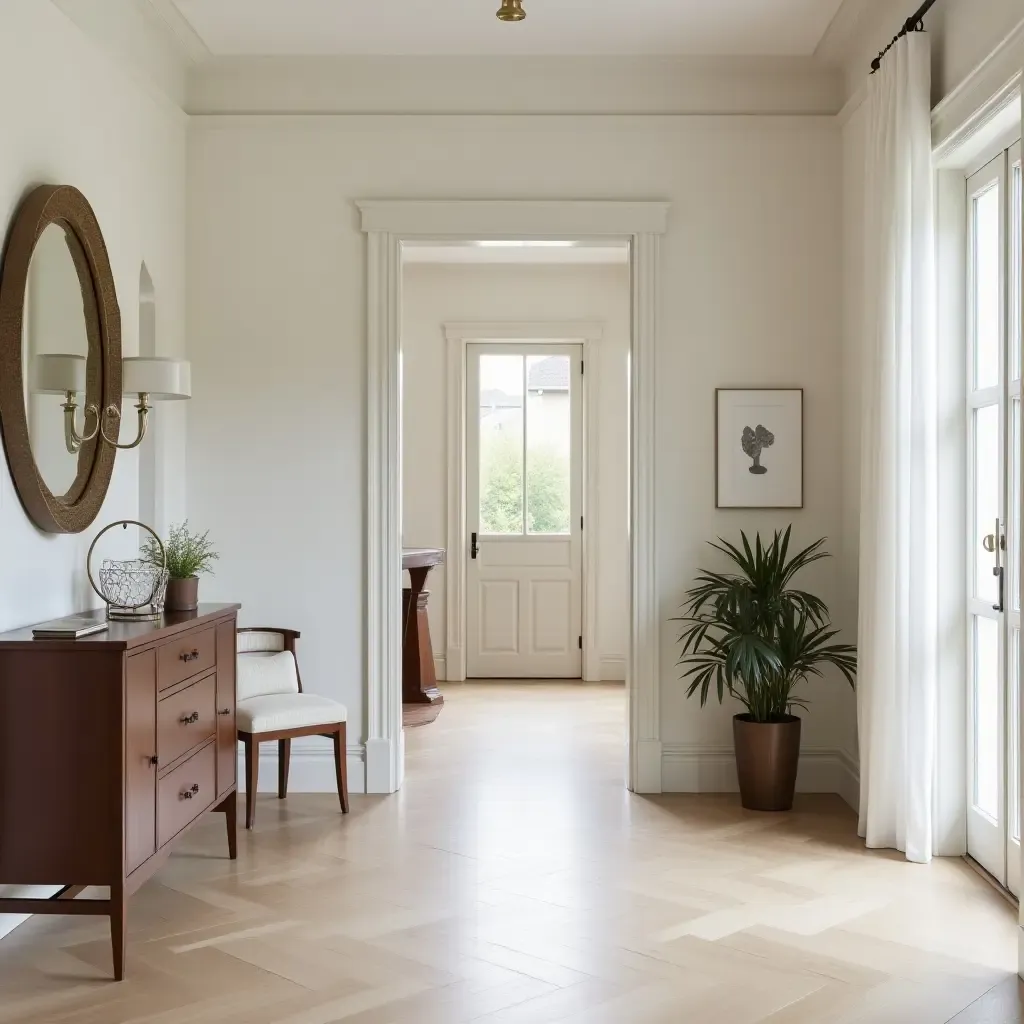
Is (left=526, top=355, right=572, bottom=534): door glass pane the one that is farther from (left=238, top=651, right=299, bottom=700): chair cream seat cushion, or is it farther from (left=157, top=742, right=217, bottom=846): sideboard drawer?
(left=157, top=742, right=217, bottom=846): sideboard drawer

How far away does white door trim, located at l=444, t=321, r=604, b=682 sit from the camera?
8.12 metres

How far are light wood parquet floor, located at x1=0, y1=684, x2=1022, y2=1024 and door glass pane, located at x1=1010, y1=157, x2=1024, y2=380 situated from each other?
69.0 inches

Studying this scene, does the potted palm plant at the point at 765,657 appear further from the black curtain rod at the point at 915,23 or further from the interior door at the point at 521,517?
the interior door at the point at 521,517

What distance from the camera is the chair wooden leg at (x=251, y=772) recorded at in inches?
173

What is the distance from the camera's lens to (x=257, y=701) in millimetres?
4562

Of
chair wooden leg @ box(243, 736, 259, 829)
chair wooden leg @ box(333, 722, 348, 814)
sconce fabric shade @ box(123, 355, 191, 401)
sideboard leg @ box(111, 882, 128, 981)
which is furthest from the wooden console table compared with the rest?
sideboard leg @ box(111, 882, 128, 981)

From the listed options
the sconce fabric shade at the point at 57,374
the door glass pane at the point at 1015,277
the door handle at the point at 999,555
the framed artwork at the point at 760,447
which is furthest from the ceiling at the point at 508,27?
the door handle at the point at 999,555

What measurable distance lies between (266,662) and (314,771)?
0.61 metres

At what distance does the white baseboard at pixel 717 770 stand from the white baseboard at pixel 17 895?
2.60m

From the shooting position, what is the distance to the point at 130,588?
3.71m

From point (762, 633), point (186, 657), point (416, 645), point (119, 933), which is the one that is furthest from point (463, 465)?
point (119, 933)

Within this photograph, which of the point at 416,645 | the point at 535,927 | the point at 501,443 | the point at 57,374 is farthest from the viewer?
the point at 501,443

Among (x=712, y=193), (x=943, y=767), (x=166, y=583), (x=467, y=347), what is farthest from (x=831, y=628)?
(x=467, y=347)

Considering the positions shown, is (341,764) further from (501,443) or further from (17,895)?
(501,443)
